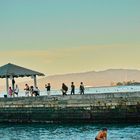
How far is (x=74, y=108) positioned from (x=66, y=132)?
4.67 m

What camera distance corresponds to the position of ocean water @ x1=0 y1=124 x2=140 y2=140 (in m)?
38.0

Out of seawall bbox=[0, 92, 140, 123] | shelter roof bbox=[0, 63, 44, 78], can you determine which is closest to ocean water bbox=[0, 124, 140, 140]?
seawall bbox=[0, 92, 140, 123]

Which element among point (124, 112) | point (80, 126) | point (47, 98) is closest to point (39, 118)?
point (47, 98)

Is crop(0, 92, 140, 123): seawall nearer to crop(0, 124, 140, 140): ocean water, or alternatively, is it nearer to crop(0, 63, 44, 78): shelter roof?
crop(0, 124, 140, 140): ocean water

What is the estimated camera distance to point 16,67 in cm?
5481

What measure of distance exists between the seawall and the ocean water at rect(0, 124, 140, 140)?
33.5 inches

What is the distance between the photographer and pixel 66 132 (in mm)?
41125

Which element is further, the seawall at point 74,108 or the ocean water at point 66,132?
the seawall at point 74,108

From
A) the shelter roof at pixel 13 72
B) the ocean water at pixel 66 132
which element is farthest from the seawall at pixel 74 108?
the shelter roof at pixel 13 72

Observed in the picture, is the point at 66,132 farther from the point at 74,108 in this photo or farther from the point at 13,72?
the point at 13,72

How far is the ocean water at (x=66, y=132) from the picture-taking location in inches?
1497

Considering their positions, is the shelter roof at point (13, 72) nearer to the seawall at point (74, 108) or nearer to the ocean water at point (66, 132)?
the seawall at point (74, 108)

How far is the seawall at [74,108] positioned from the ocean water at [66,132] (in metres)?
0.85

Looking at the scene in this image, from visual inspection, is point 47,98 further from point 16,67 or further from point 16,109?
point 16,67
